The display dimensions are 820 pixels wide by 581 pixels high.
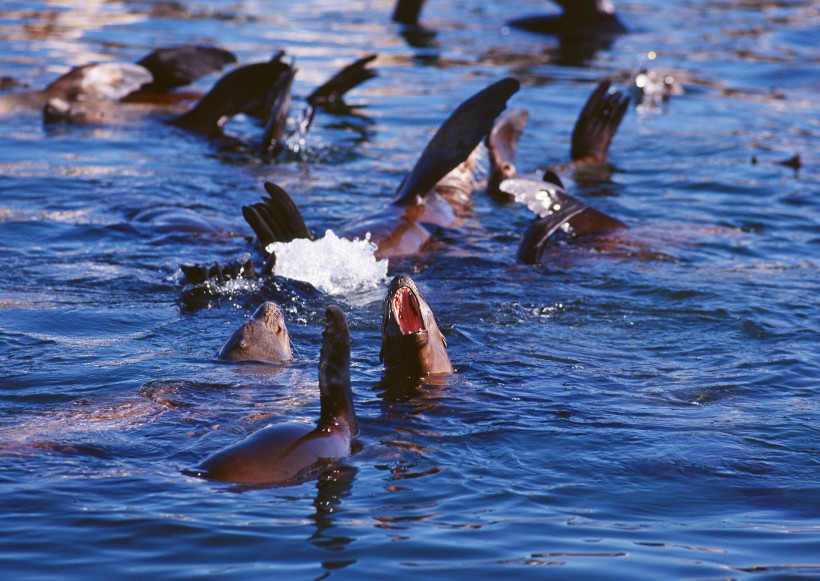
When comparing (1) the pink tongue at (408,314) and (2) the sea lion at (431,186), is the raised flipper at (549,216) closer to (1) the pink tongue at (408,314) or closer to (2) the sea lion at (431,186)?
(2) the sea lion at (431,186)

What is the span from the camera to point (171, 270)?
677 cm

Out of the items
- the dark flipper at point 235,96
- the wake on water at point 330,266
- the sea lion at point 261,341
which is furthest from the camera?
the dark flipper at point 235,96

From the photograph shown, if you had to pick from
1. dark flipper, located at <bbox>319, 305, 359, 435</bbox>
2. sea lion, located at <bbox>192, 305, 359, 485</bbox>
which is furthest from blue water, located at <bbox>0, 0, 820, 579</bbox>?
dark flipper, located at <bbox>319, 305, 359, 435</bbox>

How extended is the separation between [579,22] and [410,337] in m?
12.5

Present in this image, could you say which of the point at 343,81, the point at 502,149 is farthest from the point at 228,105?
the point at 502,149

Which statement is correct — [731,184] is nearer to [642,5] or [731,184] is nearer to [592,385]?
[592,385]

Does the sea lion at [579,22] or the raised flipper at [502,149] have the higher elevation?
the sea lion at [579,22]

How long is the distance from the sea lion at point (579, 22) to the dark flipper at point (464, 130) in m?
9.41

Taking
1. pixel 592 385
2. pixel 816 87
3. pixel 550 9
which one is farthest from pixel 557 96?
pixel 592 385

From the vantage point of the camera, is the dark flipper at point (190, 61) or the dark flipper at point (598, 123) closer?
the dark flipper at point (598, 123)

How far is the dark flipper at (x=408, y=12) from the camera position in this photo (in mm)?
17312

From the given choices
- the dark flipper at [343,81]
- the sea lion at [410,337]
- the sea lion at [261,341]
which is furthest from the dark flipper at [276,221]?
the dark flipper at [343,81]

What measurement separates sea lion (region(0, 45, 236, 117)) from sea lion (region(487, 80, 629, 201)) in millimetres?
3156

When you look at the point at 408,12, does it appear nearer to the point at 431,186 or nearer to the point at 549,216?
the point at 431,186
